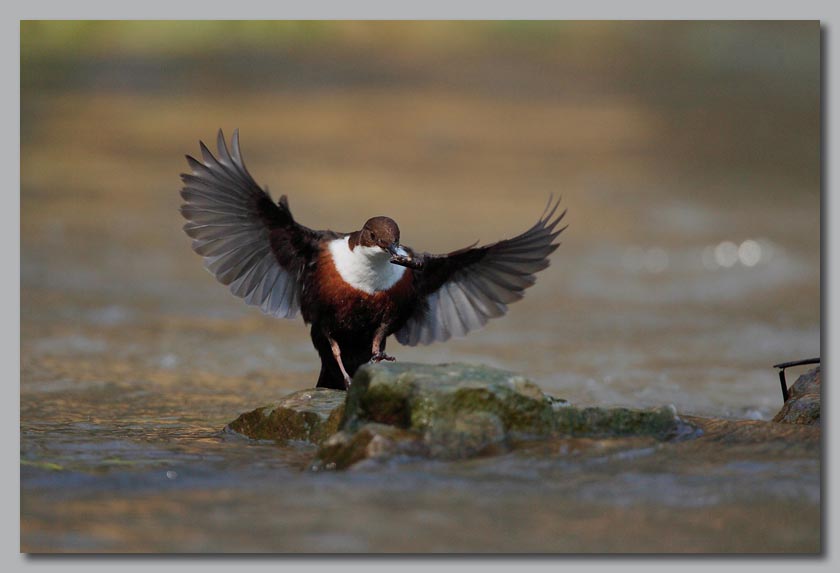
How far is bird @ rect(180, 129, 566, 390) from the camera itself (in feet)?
Answer: 17.8

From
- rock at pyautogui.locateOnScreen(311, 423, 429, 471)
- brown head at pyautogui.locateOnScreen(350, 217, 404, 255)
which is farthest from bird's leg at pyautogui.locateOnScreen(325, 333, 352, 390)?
rock at pyautogui.locateOnScreen(311, 423, 429, 471)

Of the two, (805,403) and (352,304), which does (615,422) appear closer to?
(805,403)

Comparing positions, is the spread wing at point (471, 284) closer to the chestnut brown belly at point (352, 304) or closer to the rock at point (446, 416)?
the chestnut brown belly at point (352, 304)

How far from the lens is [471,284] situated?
595 centimetres

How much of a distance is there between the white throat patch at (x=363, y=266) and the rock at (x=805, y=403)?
5.49ft

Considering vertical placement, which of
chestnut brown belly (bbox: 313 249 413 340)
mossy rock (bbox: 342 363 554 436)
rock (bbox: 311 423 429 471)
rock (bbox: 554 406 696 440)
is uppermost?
chestnut brown belly (bbox: 313 249 413 340)

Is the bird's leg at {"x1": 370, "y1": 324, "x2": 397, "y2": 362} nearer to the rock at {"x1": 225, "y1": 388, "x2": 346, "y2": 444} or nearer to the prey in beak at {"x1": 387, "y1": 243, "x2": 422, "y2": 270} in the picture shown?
the rock at {"x1": 225, "y1": 388, "x2": 346, "y2": 444}

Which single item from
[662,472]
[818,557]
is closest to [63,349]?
[662,472]

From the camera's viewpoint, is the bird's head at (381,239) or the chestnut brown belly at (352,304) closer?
the bird's head at (381,239)

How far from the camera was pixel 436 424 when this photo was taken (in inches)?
180

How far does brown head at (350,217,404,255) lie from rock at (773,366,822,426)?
1680 mm

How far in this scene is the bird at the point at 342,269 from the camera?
5.43 metres

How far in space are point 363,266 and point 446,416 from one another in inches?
41.1

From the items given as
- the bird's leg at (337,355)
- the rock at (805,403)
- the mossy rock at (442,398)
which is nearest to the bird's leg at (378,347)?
the bird's leg at (337,355)
